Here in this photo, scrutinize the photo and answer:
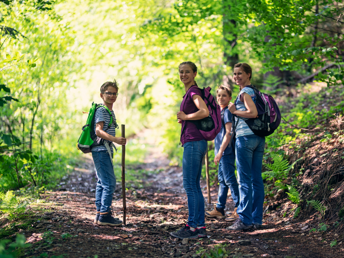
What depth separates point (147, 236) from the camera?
4.28 meters

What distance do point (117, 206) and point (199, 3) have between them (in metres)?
5.04

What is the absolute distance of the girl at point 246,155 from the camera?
4.32 meters

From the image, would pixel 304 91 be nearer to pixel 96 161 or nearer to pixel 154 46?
pixel 154 46

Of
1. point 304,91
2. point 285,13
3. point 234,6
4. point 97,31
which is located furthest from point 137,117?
point 285,13

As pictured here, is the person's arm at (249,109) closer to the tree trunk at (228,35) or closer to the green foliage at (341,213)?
the green foliage at (341,213)

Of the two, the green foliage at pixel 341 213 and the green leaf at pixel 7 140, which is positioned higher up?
the green leaf at pixel 7 140

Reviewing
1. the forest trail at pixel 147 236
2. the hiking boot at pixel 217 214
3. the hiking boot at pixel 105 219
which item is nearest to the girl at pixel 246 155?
the forest trail at pixel 147 236

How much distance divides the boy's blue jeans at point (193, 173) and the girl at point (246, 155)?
66cm

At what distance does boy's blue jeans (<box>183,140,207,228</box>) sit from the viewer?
398 centimetres

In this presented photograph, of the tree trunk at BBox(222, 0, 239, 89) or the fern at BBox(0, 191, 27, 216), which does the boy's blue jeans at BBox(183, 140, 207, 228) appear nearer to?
the fern at BBox(0, 191, 27, 216)

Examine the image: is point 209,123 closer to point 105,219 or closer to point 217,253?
point 217,253

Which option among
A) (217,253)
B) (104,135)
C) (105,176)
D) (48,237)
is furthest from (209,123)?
(48,237)

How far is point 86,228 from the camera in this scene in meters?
4.23

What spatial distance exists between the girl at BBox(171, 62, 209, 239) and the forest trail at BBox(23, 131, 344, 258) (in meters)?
0.23
